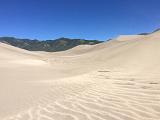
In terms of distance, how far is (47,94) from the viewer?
8.89m

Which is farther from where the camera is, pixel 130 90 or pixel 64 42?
pixel 64 42

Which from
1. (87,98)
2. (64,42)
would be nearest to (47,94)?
(87,98)

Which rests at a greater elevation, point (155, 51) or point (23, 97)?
point (155, 51)

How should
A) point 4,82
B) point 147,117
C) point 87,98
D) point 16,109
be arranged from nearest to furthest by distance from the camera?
point 147,117 < point 16,109 < point 87,98 < point 4,82

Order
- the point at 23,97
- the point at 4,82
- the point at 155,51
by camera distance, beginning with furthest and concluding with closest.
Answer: the point at 155,51
the point at 4,82
the point at 23,97

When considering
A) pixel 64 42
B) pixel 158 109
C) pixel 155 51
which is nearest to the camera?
pixel 158 109

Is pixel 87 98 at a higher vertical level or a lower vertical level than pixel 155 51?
lower

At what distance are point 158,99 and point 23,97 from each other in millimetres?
3533

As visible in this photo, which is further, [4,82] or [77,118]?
[4,82]

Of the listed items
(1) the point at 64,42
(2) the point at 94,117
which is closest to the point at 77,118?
(2) the point at 94,117

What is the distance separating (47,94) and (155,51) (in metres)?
15.5

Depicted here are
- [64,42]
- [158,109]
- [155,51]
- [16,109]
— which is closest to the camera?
[158,109]

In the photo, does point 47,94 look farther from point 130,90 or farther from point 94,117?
point 94,117

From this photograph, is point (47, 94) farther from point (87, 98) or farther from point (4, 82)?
point (4, 82)
